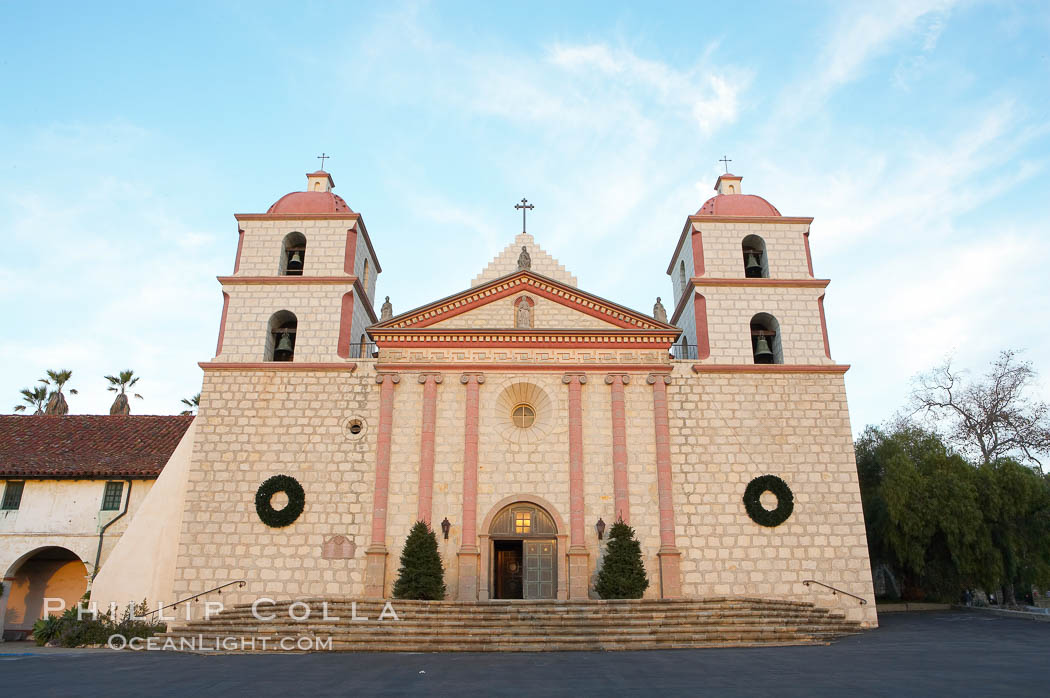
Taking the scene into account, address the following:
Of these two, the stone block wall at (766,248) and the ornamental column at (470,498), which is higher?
the stone block wall at (766,248)

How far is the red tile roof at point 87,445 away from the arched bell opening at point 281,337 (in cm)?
533

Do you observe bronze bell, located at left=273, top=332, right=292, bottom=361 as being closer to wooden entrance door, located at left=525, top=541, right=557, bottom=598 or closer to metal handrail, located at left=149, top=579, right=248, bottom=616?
metal handrail, located at left=149, top=579, right=248, bottom=616

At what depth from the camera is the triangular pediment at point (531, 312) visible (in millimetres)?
23000

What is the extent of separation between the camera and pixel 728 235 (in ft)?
80.4

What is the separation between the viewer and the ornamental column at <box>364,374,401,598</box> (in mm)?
20078

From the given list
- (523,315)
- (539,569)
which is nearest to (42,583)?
(539,569)

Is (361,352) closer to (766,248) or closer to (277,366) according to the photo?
(277,366)

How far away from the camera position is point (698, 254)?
24.3 m

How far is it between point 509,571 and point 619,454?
17.7 ft

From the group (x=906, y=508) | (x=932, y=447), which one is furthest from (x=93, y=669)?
(x=932, y=447)

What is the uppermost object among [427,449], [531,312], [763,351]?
[531,312]

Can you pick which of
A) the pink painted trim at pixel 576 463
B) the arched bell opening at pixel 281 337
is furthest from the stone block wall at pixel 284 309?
the pink painted trim at pixel 576 463

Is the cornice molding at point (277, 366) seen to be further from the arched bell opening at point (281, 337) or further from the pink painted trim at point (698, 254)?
the pink painted trim at point (698, 254)

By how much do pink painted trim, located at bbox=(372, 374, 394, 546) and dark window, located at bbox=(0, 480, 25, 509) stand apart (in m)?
12.3
